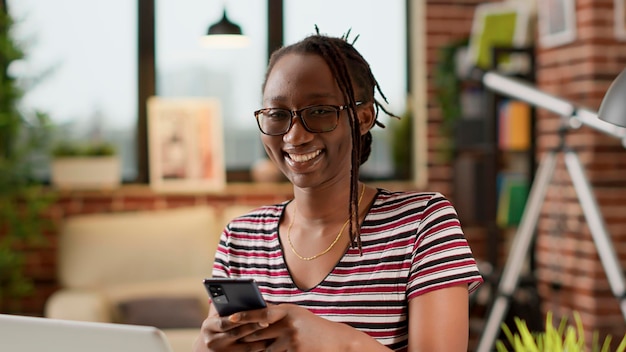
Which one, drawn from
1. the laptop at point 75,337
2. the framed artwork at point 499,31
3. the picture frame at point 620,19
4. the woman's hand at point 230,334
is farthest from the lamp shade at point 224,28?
the laptop at point 75,337

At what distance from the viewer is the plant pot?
17.0 ft

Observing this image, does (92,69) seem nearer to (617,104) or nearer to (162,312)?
(162,312)

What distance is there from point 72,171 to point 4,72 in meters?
0.63

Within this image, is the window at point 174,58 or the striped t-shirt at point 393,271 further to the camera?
the window at point 174,58

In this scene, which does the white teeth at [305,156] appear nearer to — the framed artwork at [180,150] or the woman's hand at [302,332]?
the woman's hand at [302,332]

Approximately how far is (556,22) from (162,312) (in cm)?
230

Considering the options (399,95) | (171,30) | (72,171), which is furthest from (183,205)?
(399,95)

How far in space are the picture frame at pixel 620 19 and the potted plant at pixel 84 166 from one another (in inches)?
106

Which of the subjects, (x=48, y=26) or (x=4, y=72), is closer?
(x=4, y=72)

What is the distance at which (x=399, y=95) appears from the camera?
5781 millimetres

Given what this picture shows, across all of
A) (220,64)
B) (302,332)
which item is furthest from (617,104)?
(220,64)

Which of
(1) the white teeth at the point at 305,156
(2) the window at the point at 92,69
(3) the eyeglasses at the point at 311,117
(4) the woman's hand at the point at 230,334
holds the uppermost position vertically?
(2) the window at the point at 92,69

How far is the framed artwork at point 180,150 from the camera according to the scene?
5.41 m

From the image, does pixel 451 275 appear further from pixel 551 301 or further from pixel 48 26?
pixel 48 26
